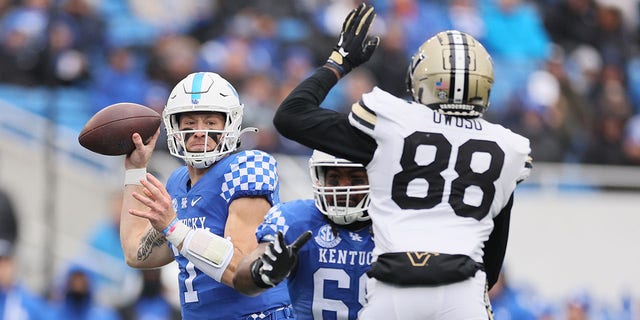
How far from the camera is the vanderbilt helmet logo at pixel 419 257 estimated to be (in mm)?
4395

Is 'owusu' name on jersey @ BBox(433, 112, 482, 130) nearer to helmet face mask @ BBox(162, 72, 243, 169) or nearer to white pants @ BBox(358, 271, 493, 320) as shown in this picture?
white pants @ BBox(358, 271, 493, 320)

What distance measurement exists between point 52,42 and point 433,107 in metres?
7.56

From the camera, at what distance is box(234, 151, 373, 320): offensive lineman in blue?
198 inches

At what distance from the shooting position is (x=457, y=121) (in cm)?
457

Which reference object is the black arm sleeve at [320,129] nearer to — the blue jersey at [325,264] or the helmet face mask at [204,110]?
the blue jersey at [325,264]

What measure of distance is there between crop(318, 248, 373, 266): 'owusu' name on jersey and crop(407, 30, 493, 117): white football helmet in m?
0.74

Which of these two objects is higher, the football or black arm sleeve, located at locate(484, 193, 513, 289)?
the football

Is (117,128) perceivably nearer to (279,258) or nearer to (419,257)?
(279,258)

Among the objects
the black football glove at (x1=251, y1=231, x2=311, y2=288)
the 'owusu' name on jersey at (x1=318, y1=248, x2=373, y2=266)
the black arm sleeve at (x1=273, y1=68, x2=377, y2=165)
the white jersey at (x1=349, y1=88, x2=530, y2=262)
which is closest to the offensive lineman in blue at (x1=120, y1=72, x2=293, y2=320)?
the 'owusu' name on jersey at (x1=318, y1=248, x2=373, y2=266)

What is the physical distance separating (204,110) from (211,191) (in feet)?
1.18

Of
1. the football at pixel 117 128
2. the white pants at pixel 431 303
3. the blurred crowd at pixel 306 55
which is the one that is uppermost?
the blurred crowd at pixel 306 55

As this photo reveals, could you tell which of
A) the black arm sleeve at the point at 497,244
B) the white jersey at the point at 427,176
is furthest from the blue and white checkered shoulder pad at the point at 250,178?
the black arm sleeve at the point at 497,244

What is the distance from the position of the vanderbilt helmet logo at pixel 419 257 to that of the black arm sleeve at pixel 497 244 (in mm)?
430

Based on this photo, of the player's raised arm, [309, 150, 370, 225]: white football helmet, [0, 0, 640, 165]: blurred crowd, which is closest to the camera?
[309, 150, 370, 225]: white football helmet
